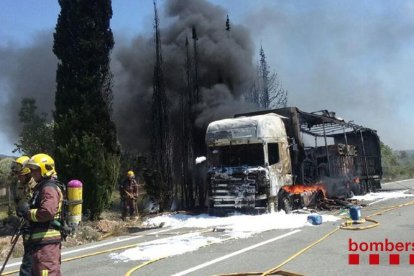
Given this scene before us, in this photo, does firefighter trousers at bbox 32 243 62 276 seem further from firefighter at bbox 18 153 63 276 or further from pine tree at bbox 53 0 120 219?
pine tree at bbox 53 0 120 219

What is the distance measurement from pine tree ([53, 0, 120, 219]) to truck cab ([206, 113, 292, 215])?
10.0ft

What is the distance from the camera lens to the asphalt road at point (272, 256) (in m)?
5.88

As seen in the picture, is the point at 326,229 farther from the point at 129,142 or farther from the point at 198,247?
the point at 129,142

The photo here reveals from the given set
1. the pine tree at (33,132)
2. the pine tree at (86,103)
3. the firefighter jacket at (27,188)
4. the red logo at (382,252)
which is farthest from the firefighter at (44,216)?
the pine tree at (33,132)

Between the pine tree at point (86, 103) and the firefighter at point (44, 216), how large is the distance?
7.94 meters

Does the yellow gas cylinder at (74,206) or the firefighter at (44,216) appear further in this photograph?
the yellow gas cylinder at (74,206)

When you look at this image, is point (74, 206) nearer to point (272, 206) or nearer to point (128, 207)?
point (272, 206)

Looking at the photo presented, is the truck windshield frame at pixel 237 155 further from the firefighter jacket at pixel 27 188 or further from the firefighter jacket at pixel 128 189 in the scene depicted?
the firefighter jacket at pixel 27 188

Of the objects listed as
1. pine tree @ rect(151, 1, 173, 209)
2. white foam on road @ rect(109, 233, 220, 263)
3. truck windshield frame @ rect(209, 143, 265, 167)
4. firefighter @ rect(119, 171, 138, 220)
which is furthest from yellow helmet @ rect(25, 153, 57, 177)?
pine tree @ rect(151, 1, 173, 209)

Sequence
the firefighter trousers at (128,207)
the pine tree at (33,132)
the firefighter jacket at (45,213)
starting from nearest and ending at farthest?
the firefighter jacket at (45,213) < the firefighter trousers at (128,207) < the pine tree at (33,132)

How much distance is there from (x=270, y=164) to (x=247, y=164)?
68cm

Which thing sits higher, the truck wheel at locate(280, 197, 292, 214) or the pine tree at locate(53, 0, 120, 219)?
the pine tree at locate(53, 0, 120, 219)

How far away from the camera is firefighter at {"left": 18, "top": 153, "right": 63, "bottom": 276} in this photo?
399cm

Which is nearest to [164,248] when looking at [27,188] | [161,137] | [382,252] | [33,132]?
[27,188]
